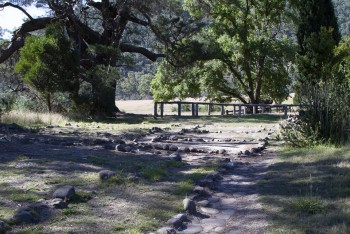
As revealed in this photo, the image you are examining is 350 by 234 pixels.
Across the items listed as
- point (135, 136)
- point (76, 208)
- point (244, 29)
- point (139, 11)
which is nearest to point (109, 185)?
point (76, 208)

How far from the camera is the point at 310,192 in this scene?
5582mm

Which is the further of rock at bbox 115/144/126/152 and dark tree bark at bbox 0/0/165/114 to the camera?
dark tree bark at bbox 0/0/165/114

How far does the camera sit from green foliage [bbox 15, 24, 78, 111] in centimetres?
1786

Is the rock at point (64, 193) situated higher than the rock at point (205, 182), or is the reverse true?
the rock at point (64, 193)

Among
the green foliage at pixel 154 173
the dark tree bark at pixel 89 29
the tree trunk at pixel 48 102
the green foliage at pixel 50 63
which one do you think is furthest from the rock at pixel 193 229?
the tree trunk at pixel 48 102

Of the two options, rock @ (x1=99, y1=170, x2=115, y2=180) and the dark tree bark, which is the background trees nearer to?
the dark tree bark

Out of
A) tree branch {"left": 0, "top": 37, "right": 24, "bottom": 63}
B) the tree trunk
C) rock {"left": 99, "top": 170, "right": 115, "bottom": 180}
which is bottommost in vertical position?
rock {"left": 99, "top": 170, "right": 115, "bottom": 180}

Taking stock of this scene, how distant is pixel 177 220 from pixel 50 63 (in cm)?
1464

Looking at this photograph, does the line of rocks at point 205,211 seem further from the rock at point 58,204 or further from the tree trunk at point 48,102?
the tree trunk at point 48,102

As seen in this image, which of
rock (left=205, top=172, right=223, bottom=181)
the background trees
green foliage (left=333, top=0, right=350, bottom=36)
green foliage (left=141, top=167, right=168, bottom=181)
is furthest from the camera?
green foliage (left=333, top=0, right=350, bottom=36)

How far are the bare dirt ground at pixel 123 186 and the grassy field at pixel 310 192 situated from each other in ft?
0.72

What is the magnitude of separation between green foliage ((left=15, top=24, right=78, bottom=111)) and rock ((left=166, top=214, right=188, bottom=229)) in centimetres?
1439

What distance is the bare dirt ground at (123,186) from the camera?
4500mm

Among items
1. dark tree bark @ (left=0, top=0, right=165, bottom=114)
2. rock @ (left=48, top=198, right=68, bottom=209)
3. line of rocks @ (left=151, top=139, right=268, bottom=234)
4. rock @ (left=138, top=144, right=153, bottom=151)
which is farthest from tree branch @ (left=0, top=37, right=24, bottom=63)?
rock @ (left=48, top=198, right=68, bottom=209)
